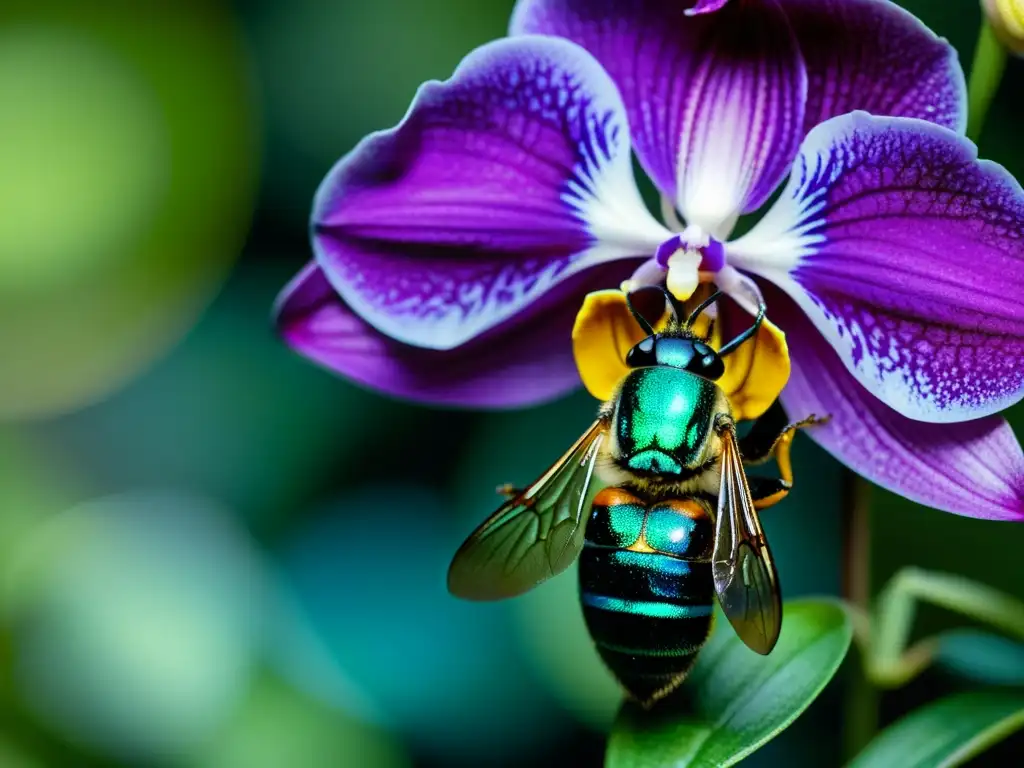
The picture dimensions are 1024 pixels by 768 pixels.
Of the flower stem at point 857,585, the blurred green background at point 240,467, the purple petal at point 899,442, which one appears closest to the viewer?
the purple petal at point 899,442

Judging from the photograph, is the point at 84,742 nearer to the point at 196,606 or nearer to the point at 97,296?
the point at 196,606

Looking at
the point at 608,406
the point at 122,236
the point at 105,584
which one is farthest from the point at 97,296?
the point at 608,406

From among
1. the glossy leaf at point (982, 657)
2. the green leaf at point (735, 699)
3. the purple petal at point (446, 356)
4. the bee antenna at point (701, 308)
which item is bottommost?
the glossy leaf at point (982, 657)

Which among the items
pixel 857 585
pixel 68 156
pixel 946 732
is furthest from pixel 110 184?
pixel 946 732

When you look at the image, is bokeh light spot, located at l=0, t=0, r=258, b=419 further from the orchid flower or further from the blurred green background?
the orchid flower

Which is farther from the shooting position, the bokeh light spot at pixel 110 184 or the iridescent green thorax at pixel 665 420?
the bokeh light spot at pixel 110 184

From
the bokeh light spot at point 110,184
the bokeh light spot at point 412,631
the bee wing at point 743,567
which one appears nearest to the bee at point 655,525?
the bee wing at point 743,567

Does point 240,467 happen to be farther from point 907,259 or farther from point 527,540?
point 907,259

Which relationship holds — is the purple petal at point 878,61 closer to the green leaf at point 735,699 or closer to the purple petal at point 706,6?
the purple petal at point 706,6

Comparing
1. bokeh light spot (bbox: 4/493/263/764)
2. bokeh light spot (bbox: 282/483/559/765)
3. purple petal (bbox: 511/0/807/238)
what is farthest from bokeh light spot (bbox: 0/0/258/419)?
purple petal (bbox: 511/0/807/238)
